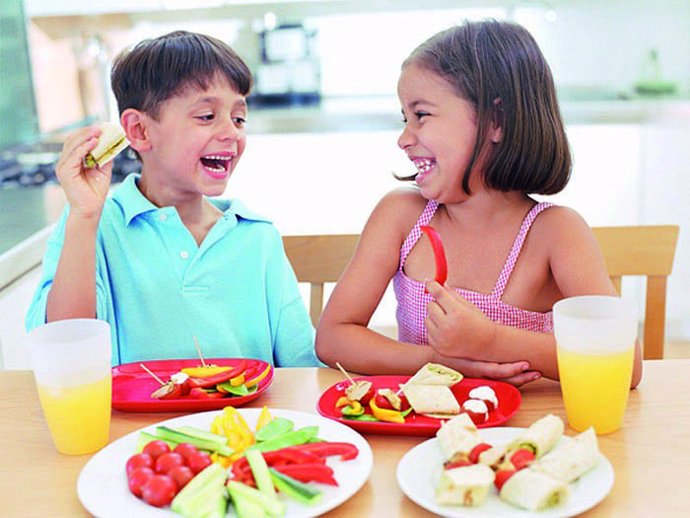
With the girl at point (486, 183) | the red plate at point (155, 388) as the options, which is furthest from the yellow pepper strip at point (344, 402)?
the girl at point (486, 183)

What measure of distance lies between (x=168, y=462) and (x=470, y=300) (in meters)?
0.62

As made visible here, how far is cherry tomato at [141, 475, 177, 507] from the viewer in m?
0.82

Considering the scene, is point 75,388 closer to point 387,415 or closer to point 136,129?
point 387,415

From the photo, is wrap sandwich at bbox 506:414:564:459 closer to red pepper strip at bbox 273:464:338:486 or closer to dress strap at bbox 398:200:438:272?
red pepper strip at bbox 273:464:338:486

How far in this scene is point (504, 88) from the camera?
52.9 inches

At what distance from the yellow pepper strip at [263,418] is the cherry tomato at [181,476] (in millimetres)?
132

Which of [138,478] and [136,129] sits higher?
[136,129]

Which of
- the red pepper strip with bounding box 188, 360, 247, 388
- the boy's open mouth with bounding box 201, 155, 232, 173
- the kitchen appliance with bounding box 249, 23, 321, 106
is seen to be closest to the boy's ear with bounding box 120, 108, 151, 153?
the boy's open mouth with bounding box 201, 155, 232, 173

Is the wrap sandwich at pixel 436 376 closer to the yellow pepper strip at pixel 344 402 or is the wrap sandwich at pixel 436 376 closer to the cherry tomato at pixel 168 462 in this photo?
the yellow pepper strip at pixel 344 402

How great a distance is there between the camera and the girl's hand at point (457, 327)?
111 centimetres

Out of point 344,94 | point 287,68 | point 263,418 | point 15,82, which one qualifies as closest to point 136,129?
point 263,418

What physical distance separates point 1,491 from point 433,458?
1.39 ft

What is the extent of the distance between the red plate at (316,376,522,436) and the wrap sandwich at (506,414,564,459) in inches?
4.1

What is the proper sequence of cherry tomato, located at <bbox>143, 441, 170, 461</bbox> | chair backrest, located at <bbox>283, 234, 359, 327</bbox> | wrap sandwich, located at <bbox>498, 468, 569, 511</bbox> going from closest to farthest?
wrap sandwich, located at <bbox>498, 468, 569, 511</bbox> → cherry tomato, located at <bbox>143, 441, 170, 461</bbox> → chair backrest, located at <bbox>283, 234, 359, 327</bbox>
